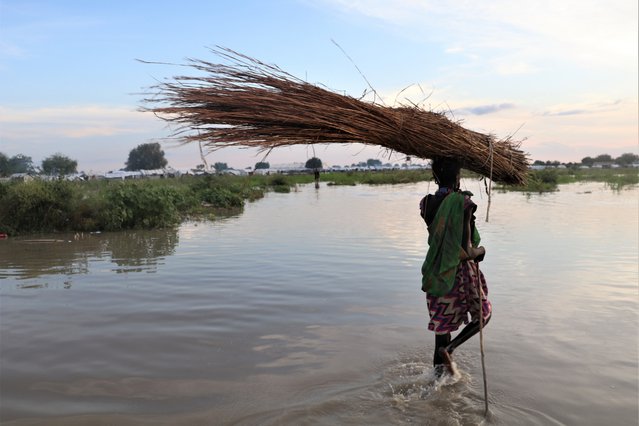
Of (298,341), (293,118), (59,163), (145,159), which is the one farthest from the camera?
(145,159)

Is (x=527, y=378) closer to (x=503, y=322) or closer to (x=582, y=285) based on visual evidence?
(x=503, y=322)

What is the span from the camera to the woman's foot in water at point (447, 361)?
130 inches

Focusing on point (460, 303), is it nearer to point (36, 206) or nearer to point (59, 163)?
point (36, 206)

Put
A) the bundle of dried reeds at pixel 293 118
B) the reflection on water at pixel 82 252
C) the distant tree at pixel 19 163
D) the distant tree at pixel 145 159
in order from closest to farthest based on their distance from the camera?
the bundle of dried reeds at pixel 293 118
the reflection on water at pixel 82 252
the distant tree at pixel 19 163
the distant tree at pixel 145 159

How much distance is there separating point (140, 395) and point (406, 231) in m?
9.16

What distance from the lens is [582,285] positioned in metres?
6.21

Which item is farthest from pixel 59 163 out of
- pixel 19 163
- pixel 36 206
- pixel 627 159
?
pixel 627 159

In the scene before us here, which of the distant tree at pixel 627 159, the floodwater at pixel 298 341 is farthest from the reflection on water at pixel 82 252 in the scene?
the distant tree at pixel 627 159

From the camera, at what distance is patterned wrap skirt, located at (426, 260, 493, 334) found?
316 cm

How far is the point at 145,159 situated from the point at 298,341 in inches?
3129

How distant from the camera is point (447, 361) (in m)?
3.32

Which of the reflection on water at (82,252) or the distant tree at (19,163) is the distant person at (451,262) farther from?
the distant tree at (19,163)

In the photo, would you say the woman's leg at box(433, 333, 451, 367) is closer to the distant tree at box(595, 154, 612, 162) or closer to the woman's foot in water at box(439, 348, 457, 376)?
the woman's foot in water at box(439, 348, 457, 376)

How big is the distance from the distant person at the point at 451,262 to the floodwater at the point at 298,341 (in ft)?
1.60
